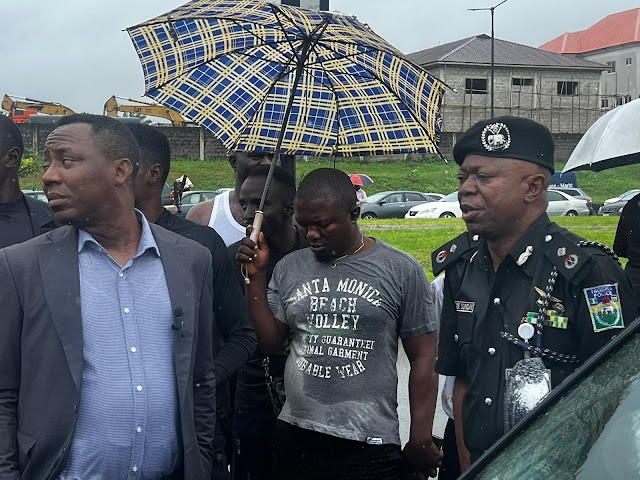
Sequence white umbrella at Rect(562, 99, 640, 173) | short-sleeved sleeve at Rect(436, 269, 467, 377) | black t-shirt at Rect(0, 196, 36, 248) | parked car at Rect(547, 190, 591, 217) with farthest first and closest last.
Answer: parked car at Rect(547, 190, 591, 217), white umbrella at Rect(562, 99, 640, 173), black t-shirt at Rect(0, 196, 36, 248), short-sleeved sleeve at Rect(436, 269, 467, 377)

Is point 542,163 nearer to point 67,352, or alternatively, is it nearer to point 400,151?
point 400,151

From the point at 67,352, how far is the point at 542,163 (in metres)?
1.79

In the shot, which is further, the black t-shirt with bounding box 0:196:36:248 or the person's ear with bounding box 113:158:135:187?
the black t-shirt with bounding box 0:196:36:248

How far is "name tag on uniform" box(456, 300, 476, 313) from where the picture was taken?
3.39m

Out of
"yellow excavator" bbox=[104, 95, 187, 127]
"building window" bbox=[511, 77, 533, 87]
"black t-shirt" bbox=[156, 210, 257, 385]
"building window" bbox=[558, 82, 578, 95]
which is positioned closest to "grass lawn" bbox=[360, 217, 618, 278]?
"black t-shirt" bbox=[156, 210, 257, 385]

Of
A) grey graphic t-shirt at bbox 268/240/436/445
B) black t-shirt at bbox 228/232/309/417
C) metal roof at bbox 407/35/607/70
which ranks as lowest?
black t-shirt at bbox 228/232/309/417

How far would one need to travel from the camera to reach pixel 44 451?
103 inches

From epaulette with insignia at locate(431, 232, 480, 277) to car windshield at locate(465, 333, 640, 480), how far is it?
1.39 metres

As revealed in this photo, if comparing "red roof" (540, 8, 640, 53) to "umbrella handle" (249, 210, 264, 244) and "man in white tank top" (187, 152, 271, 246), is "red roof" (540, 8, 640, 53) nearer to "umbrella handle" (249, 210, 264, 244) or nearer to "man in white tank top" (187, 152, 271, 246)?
"man in white tank top" (187, 152, 271, 246)

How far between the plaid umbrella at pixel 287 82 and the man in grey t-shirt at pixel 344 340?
0.76m

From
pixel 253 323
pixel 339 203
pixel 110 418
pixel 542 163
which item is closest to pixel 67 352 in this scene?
pixel 110 418

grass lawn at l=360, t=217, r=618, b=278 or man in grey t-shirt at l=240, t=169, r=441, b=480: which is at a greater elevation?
man in grey t-shirt at l=240, t=169, r=441, b=480

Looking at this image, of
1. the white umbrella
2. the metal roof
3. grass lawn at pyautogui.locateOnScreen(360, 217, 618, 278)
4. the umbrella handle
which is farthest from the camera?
the metal roof

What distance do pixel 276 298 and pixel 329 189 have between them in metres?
0.54
